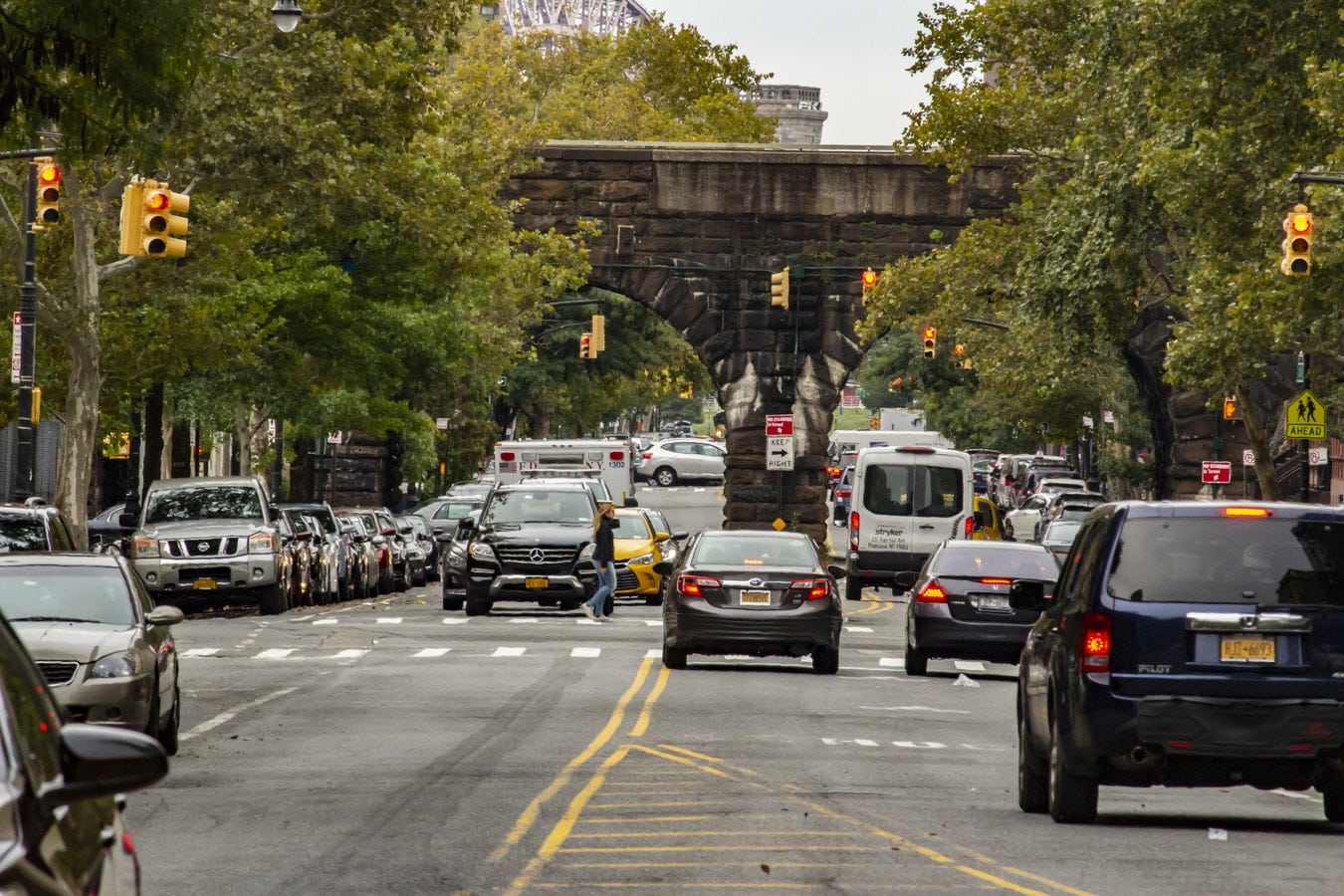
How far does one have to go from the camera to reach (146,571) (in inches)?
1248

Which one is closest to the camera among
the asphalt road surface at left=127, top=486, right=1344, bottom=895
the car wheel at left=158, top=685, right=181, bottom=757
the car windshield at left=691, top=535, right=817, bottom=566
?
the asphalt road surface at left=127, top=486, right=1344, bottom=895

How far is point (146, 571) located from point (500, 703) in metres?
13.8

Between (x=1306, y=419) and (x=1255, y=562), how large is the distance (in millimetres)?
26660

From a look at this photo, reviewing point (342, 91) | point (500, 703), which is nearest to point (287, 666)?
point (500, 703)

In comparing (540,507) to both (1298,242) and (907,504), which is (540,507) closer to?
(907,504)

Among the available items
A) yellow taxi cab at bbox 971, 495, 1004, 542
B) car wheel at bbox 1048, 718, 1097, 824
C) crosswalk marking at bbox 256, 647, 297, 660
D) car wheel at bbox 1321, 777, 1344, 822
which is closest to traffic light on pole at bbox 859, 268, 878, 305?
yellow taxi cab at bbox 971, 495, 1004, 542

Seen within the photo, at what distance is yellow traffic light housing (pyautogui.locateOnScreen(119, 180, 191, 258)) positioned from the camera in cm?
2597

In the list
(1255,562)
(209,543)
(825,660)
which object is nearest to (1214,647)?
(1255,562)

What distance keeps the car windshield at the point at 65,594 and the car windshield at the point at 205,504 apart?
17480 mm

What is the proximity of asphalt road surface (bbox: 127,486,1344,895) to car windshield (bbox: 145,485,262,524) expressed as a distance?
935 cm

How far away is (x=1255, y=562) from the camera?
11.5 metres

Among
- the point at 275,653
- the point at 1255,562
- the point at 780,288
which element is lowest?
the point at 275,653

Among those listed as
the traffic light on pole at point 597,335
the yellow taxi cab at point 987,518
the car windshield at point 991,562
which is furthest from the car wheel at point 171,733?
the traffic light on pole at point 597,335

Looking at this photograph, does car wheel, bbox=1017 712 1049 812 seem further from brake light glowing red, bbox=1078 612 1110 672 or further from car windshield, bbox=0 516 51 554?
car windshield, bbox=0 516 51 554
